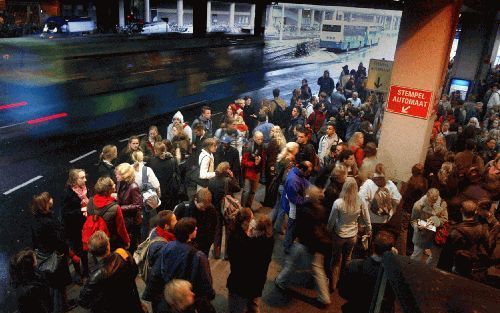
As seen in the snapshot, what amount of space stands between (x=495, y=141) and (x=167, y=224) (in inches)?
318

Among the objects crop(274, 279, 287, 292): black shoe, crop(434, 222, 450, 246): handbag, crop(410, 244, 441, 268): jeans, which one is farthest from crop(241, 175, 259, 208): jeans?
crop(434, 222, 450, 246): handbag

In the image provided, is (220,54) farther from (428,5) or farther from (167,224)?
(167,224)

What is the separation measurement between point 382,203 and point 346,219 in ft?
3.02

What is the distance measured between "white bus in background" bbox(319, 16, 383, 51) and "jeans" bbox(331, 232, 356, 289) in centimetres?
3396

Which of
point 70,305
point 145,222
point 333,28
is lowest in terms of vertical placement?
point 70,305

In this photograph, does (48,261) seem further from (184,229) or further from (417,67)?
(417,67)

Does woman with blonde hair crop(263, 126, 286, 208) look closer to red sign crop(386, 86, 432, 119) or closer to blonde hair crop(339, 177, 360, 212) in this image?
blonde hair crop(339, 177, 360, 212)

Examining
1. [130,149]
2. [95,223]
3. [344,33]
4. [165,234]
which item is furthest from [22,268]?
[344,33]

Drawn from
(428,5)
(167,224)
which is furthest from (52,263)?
(428,5)

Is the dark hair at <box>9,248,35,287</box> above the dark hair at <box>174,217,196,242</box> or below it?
below

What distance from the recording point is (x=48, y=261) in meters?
4.58

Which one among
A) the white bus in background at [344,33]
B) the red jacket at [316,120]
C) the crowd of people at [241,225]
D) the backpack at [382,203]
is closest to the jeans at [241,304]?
the crowd of people at [241,225]

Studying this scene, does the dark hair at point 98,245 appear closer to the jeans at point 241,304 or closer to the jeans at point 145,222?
the jeans at point 241,304

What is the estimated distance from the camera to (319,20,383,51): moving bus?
36875 millimetres
